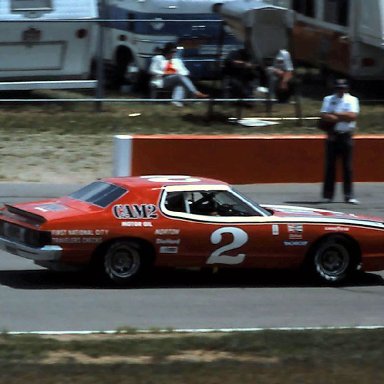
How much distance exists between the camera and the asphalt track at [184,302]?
957 centimetres

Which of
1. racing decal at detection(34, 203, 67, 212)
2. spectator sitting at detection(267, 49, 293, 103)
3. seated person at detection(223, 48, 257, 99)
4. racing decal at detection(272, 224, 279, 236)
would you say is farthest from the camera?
spectator sitting at detection(267, 49, 293, 103)

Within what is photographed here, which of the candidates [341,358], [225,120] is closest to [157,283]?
[341,358]

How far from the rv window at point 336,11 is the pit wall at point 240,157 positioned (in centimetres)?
652

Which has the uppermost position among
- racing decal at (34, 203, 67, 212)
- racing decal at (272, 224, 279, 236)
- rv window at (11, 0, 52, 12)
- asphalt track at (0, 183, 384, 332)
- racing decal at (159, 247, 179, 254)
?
rv window at (11, 0, 52, 12)

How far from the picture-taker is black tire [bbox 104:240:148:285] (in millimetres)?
10922

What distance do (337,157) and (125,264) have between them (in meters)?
6.36

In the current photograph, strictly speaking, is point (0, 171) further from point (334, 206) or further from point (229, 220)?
point (229, 220)

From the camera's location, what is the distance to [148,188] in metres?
11.2

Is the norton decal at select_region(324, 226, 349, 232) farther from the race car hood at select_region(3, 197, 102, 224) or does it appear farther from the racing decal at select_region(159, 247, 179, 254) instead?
the race car hood at select_region(3, 197, 102, 224)

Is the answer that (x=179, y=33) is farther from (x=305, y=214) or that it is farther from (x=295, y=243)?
(x=295, y=243)

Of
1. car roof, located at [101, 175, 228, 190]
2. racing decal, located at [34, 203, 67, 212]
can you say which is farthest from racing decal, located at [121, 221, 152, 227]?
racing decal, located at [34, 203, 67, 212]

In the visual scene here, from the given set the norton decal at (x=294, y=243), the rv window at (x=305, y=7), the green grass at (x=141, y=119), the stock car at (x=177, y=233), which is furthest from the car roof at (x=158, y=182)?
the rv window at (x=305, y=7)

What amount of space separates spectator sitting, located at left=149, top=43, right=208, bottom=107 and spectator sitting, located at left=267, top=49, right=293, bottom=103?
1411 mm

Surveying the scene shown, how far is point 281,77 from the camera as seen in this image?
73.6ft
